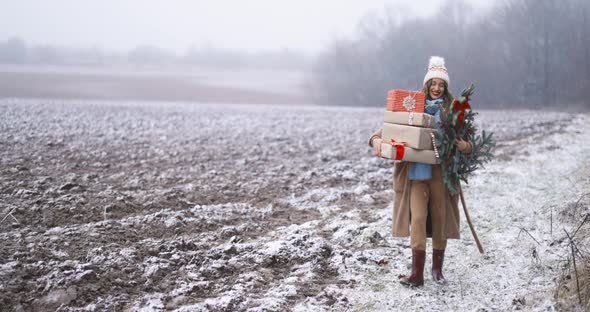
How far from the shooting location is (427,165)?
15.0 ft

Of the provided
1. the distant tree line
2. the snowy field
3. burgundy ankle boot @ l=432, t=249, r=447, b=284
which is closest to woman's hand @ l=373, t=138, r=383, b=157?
burgundy ankle boot @ l=432, t=249, r=447, b=284

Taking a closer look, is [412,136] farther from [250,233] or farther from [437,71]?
[250,233]

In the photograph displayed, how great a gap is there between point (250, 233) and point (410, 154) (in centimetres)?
248

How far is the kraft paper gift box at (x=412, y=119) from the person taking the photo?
14.6 ft

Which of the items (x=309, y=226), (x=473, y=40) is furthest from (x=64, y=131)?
(x=473, y=40)

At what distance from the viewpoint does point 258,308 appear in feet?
13.4

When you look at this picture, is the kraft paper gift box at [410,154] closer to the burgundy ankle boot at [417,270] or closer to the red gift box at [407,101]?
the red gift box at [407,101]

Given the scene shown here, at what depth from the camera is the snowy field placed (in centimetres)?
432

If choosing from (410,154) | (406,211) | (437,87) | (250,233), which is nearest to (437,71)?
(437,87)

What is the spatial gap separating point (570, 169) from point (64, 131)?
12517 millimetres

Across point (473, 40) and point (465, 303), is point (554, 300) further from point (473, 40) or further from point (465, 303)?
point (473, 40)

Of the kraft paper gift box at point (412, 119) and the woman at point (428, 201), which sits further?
the woman at point (428, 201)


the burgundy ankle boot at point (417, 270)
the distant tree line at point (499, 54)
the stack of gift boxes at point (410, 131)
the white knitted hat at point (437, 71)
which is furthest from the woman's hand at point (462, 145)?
the distant tree line at point (499, 54)

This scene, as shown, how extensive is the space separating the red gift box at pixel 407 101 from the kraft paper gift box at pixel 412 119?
43 millimetres
